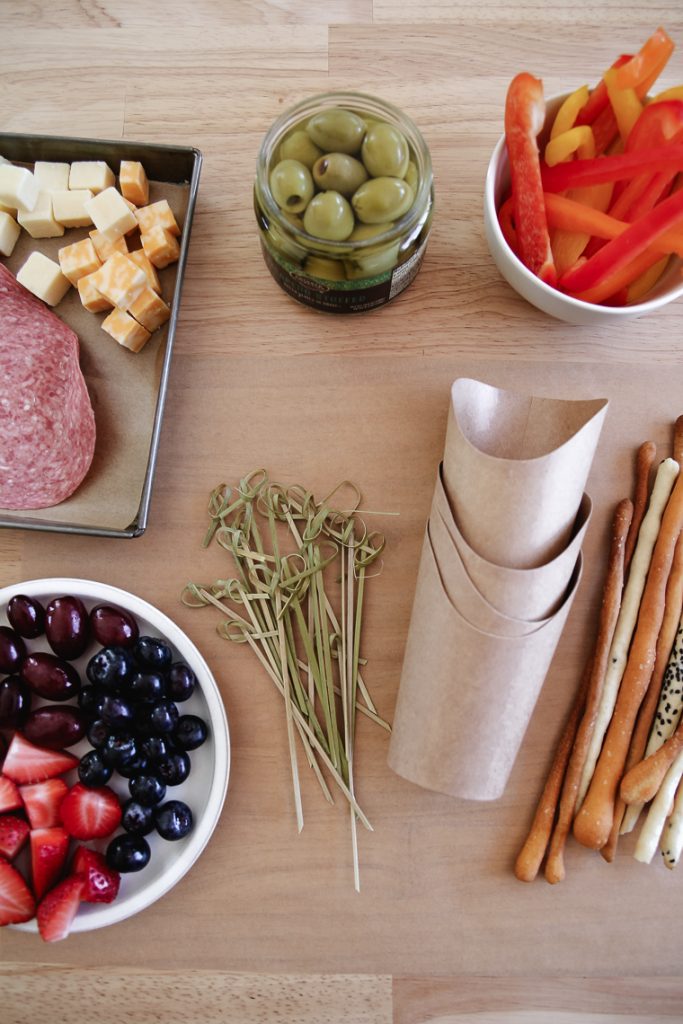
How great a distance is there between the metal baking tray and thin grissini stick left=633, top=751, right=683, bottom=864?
612mm

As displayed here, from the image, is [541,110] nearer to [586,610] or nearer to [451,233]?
[451,233]

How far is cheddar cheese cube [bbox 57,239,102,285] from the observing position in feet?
3.02

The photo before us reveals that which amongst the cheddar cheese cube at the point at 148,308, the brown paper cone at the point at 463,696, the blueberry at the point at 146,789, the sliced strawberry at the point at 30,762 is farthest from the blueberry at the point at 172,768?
the cheddar cheese cube at the point at 148,308

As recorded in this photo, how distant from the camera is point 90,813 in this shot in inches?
33.5

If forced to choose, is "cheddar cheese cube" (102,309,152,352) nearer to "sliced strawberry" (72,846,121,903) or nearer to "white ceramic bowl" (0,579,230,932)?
"white ceramic bowl" (0,579,230,932)

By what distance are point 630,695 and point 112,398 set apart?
2.16 ft

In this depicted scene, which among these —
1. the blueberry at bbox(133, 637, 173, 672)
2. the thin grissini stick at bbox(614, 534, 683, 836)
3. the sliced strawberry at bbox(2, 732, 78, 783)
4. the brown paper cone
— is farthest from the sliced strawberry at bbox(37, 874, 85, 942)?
the thin grissini stick at bbox(614, 534, 683, 836)

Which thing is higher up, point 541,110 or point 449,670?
point 541,110

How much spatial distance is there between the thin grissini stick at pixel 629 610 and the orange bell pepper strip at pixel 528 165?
262 millimetres

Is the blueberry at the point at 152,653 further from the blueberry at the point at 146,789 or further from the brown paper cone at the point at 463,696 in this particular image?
the brown paper cone at the point at 463,696

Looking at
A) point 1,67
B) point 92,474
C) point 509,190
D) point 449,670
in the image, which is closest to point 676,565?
point 449,670

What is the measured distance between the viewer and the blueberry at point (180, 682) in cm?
86

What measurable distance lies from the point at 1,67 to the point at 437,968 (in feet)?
3.85

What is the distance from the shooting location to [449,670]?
0.81 metres
